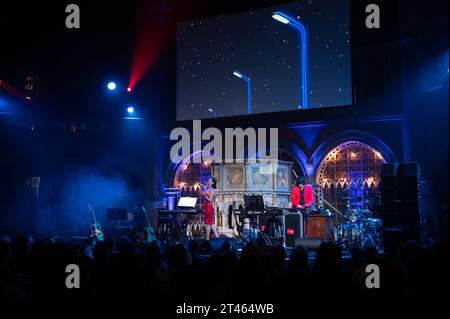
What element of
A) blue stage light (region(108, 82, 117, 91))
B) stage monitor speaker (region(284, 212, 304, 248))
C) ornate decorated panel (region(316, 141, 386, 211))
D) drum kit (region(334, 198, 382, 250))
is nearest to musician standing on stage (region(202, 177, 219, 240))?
stage monitor speaker (region(284, 212, 304, 248))

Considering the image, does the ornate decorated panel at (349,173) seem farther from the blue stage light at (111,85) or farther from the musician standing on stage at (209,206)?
the blue stage light at (111,85)

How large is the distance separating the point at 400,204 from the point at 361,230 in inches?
138

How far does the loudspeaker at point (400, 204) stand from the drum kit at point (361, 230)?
9.55 ft

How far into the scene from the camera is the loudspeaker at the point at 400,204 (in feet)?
30.2

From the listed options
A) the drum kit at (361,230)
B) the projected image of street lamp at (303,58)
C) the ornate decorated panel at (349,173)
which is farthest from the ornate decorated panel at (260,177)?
the drum kit at (361,230)

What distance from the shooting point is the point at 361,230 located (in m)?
12.8

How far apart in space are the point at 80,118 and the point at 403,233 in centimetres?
1260

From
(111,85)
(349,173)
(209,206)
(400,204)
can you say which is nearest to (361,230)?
(400,204)

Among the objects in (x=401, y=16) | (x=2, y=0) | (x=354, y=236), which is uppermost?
(x=2, y=0)

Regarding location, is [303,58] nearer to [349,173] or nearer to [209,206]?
[349,173]

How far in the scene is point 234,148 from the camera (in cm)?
1806

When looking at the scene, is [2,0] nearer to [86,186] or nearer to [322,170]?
[86,186]

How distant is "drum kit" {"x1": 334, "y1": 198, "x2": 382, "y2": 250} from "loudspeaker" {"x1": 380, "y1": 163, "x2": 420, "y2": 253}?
2911mm
